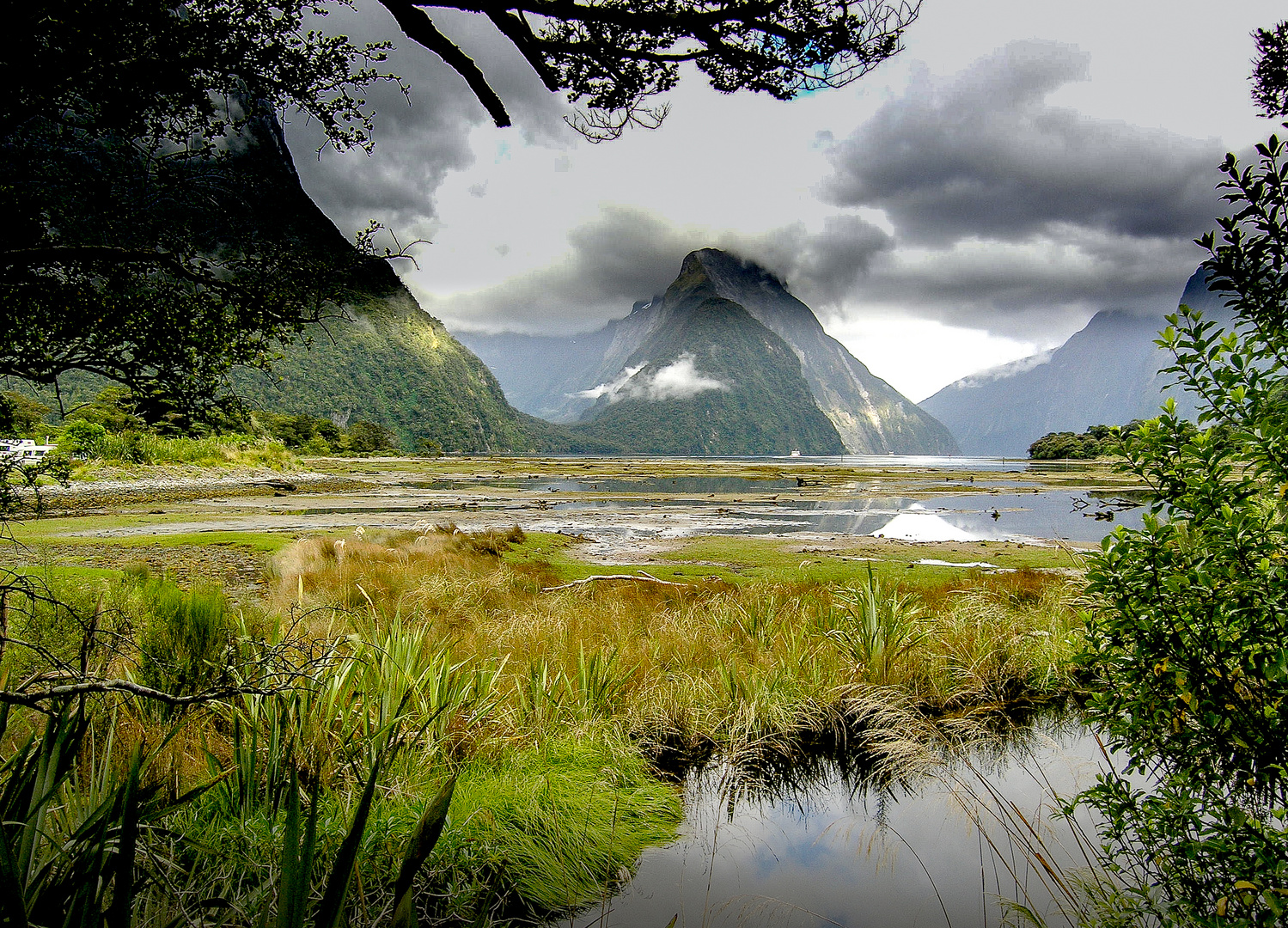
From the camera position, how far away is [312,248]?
481 centimetres

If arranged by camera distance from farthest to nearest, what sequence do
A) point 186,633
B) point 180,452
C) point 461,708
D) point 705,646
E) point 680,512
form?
point 180,452 < point 680,512 < point 705,646 < point 186,633 < point 461,708

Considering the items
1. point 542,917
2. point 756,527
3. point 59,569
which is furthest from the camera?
point 756,527

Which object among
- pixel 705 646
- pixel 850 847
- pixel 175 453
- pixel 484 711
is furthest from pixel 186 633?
pixel 175 453

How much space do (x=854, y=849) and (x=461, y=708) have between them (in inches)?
119

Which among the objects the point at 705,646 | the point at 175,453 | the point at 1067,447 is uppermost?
the point at 1067,447

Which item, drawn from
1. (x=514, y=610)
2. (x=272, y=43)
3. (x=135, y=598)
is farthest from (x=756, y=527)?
(x=272, y=43)

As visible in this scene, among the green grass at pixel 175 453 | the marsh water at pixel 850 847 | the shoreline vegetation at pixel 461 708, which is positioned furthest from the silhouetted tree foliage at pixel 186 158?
the green grass at pixel 175 453

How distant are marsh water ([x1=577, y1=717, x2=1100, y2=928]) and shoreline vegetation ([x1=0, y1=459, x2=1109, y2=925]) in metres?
0.23

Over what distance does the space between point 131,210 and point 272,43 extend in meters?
1.48

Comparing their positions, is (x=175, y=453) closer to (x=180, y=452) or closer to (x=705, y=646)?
(x=180, y=452)

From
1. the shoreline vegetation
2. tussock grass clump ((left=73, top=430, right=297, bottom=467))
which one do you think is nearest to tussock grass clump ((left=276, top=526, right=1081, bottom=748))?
the shoreline vegetation

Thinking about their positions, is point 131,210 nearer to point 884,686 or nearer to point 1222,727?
point 1222,727

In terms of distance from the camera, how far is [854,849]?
425cm

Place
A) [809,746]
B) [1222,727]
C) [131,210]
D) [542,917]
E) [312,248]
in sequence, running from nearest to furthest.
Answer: [1222,727] < [542,917] < [131,210] < [312,248] < [809,746]
